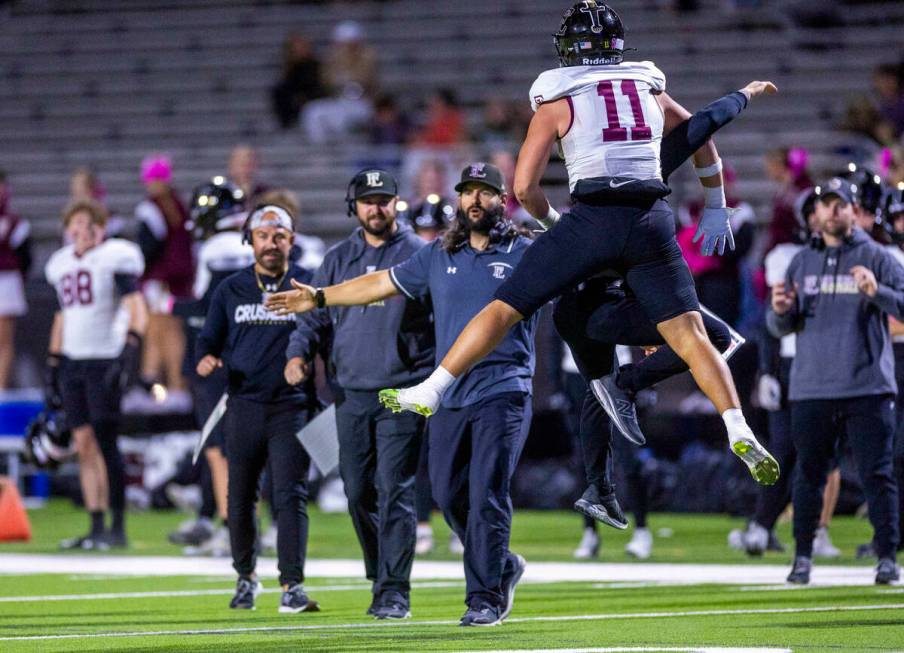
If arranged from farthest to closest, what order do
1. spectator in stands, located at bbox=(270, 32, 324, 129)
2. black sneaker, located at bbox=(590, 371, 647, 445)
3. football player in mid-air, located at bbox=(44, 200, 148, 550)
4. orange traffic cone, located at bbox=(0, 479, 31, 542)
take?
spectator in stands, located at bbox=(270, 32, 324, 129)
orange traffic cone, located at bbox=(0, 479, 31, 542)
football player in mid-air, located at bbox=(44, 200, 148, 550)
black sneaker, located at bbox=(590, 371, 647, 445)

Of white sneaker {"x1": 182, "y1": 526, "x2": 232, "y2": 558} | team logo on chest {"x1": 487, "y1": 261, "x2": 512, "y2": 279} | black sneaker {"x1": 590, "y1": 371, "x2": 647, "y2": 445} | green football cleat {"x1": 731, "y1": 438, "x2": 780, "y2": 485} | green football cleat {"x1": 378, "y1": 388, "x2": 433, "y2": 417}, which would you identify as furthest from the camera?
white sneaker {"x1": 182, "y1": 526, "x2": 232, "y2": 558}

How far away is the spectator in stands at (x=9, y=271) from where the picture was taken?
59.5 ft

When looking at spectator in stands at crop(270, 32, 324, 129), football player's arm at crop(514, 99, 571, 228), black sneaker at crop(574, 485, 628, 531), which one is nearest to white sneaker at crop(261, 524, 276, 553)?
→ black sneaker at crop(574, 485, 628, 531)

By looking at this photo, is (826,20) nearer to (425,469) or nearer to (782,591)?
(425,469)

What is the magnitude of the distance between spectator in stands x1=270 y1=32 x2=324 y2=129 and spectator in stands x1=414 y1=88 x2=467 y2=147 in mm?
2503

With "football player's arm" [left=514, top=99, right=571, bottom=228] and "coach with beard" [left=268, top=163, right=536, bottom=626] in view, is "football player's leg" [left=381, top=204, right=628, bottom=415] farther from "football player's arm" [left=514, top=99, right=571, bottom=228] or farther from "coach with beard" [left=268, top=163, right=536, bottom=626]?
"coach with beard" [left=268, top=163, right=536, bottom=626]

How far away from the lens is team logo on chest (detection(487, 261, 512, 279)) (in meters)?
8.80

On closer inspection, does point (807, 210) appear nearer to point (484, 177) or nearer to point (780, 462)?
point (780, 462)

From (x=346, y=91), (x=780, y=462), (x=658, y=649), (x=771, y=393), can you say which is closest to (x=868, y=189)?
(x=771, y=393)

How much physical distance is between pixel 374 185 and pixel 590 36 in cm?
233

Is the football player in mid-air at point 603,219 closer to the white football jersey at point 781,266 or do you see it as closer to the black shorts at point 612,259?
the black shorts at point 612,259

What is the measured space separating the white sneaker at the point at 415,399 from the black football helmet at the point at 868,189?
4.47 metres

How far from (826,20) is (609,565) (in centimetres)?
1152

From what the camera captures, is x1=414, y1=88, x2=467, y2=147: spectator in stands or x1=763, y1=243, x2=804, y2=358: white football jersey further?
x1=414, y1=88, x2=467, y2=147: spectator in stands
